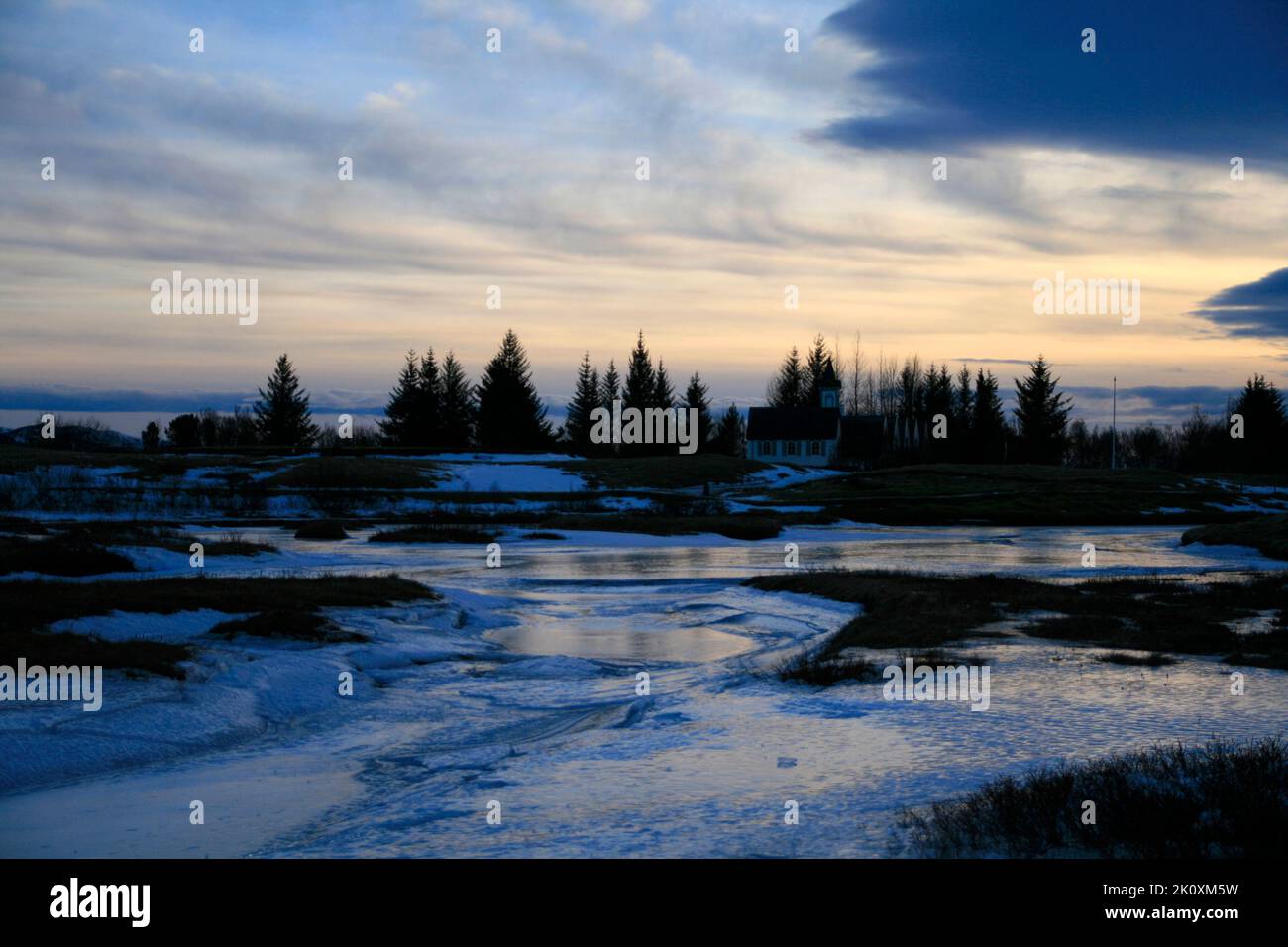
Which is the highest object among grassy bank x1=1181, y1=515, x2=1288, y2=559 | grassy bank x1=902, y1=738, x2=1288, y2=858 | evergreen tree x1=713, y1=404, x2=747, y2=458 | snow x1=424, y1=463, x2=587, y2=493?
evergreen tree x1=713, y1=404, x2=747, y2=458

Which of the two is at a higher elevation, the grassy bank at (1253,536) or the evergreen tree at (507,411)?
the evergreen tree at (507,411)

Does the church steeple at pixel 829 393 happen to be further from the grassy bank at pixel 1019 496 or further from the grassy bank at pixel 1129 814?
the grassy bank at pixel 1129 814

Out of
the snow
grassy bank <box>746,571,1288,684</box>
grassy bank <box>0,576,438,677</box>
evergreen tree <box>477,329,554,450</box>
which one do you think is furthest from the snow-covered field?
evergreen tree <box>477,329,554,450</box>

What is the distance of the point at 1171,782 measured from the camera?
8.05m

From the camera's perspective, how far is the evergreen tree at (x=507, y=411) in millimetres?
96000

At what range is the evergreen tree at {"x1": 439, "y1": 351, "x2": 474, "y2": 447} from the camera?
98.1 metres

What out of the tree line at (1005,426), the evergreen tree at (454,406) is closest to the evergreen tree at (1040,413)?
the tree line at (1005,426)

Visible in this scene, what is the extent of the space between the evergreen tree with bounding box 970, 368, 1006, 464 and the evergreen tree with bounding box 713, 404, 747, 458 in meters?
28.7

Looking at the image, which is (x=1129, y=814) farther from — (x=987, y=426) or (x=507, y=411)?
(x=987, y=426)

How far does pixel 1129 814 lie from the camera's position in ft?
24.4

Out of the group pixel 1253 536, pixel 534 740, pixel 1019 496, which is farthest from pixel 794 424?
pixel 534 740

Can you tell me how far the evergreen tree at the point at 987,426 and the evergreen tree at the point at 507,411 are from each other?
137 ft

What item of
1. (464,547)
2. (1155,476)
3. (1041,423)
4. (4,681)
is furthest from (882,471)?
(4,681)

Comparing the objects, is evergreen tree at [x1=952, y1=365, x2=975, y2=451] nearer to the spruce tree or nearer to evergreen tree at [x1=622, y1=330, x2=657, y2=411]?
the spruce tree
